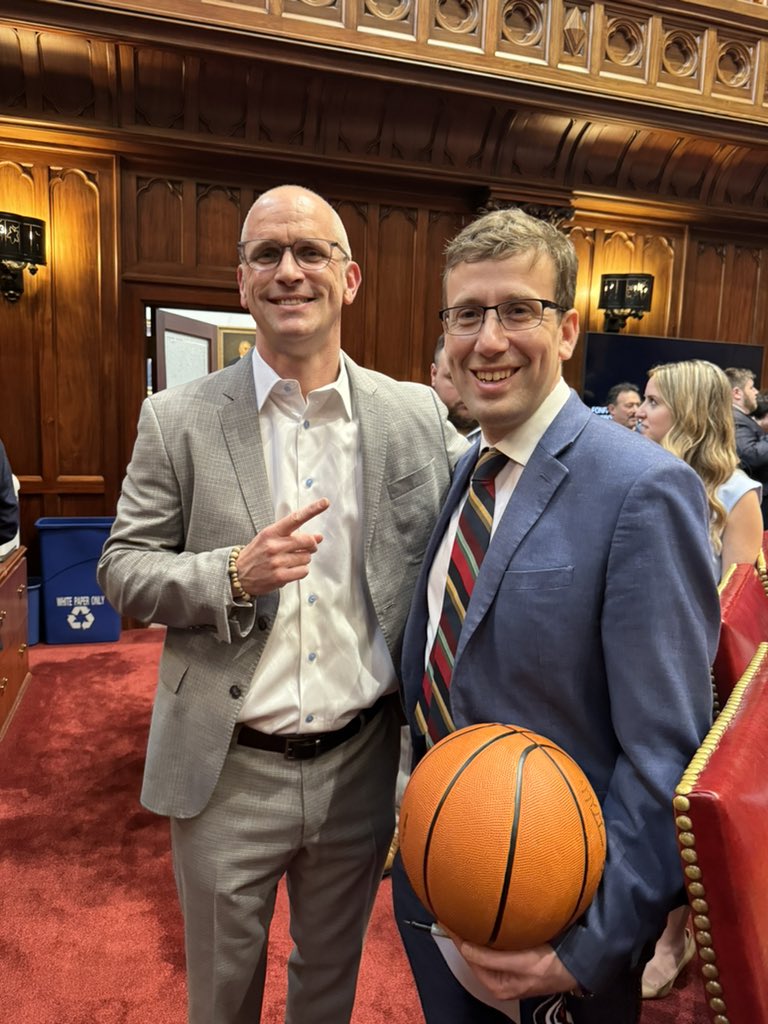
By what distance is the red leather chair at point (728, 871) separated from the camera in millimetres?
969

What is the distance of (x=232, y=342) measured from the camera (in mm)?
5688

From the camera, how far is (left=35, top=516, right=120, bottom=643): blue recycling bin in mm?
4949

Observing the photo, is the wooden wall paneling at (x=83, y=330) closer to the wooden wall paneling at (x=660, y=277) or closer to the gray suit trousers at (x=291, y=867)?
the gray suit trousers at (x=291, y=867)

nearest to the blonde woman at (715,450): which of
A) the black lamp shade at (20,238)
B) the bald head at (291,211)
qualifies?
the bald head at (291,211)

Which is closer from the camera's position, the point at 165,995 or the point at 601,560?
the point at 601,560

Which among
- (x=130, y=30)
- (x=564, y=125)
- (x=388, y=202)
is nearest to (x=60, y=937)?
(x=130, y=30)

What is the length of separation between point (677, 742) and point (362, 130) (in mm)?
5324

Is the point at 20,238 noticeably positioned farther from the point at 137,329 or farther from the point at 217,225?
the point at 217,225

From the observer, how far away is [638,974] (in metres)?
1.21

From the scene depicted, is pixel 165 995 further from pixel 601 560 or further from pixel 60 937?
pixel 601 560

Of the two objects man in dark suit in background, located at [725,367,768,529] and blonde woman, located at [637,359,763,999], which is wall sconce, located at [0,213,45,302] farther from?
man in dark suit in background, located at [725,367,768,529]

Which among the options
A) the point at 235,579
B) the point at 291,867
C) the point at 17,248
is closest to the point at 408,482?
the point at 235,579

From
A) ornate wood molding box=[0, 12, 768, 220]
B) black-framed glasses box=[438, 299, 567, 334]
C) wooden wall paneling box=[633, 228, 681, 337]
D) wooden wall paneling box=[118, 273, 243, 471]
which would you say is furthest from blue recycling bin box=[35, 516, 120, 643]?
wooden wall paneling box=[633, 228, 681, 337]

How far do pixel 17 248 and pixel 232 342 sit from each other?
5.10 feet
